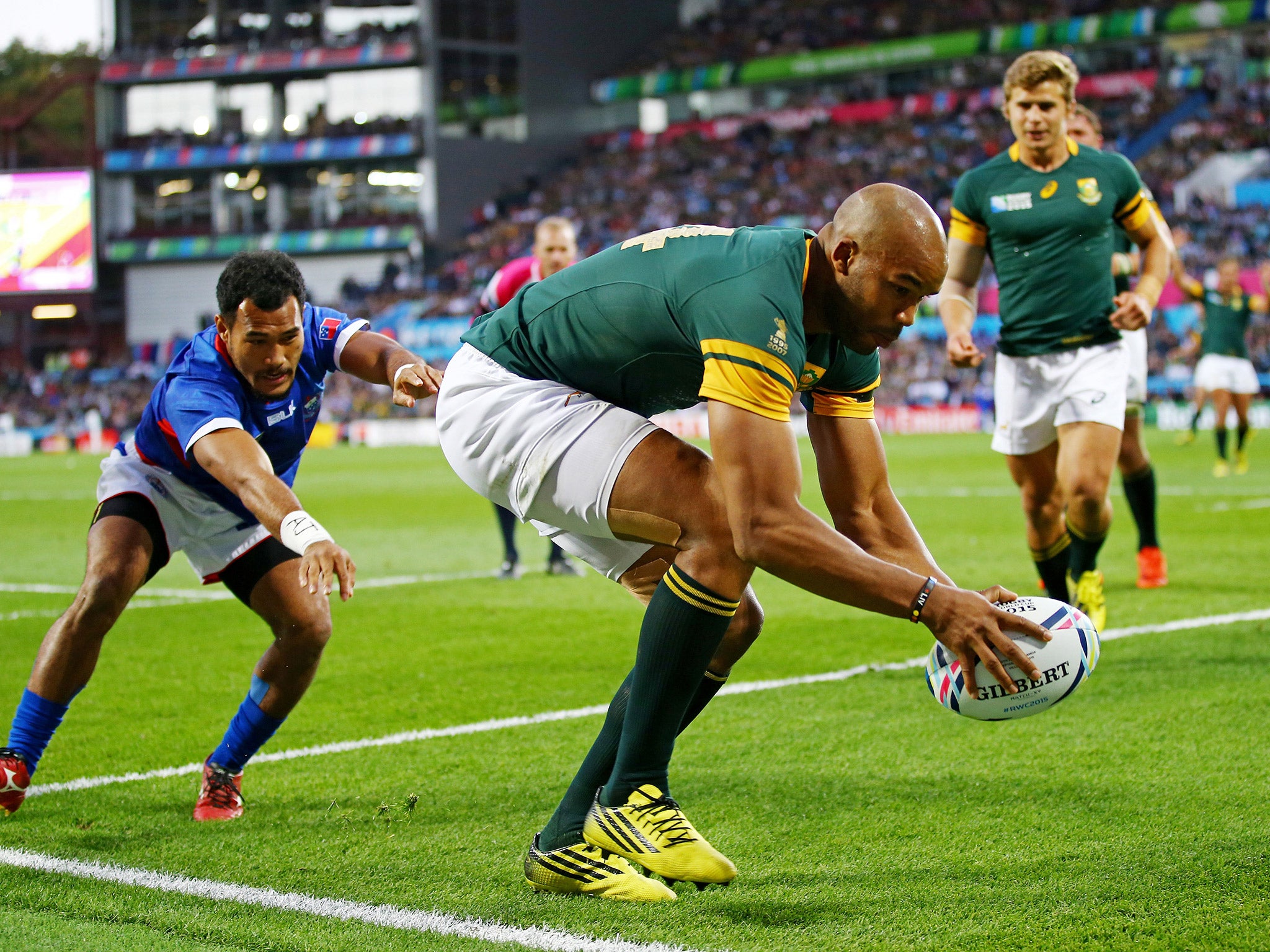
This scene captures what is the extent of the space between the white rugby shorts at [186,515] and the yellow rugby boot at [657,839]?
1.80 m

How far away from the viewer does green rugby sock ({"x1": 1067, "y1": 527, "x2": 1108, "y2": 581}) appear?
23.0 feet

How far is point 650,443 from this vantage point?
3459 millimetres

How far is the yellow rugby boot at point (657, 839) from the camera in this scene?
10.8 feet

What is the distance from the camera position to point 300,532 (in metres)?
3.68

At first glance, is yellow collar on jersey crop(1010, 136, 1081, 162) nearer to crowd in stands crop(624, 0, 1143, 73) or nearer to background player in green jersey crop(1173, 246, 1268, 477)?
background player in green jersey crop(1173, 246, 1268, 477)

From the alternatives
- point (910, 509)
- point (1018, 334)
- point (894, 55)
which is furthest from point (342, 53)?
point (1018, 334)

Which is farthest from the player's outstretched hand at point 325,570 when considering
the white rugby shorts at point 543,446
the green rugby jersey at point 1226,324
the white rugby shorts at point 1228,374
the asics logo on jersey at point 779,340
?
the green rugby jersey at point 1226,324

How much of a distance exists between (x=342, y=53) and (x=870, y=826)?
181ft

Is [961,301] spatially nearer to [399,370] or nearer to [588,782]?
[399,370]

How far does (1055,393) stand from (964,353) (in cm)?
82

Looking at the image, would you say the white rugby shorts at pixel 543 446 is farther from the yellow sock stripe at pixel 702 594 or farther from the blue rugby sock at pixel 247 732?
the blue rugby sock at pixel 247 732

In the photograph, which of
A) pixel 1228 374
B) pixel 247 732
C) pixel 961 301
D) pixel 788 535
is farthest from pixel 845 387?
pixel 1228 374

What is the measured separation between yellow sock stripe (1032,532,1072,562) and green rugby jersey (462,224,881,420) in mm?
3460

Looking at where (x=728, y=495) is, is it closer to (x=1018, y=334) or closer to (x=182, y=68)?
(x=1018, y=334)
